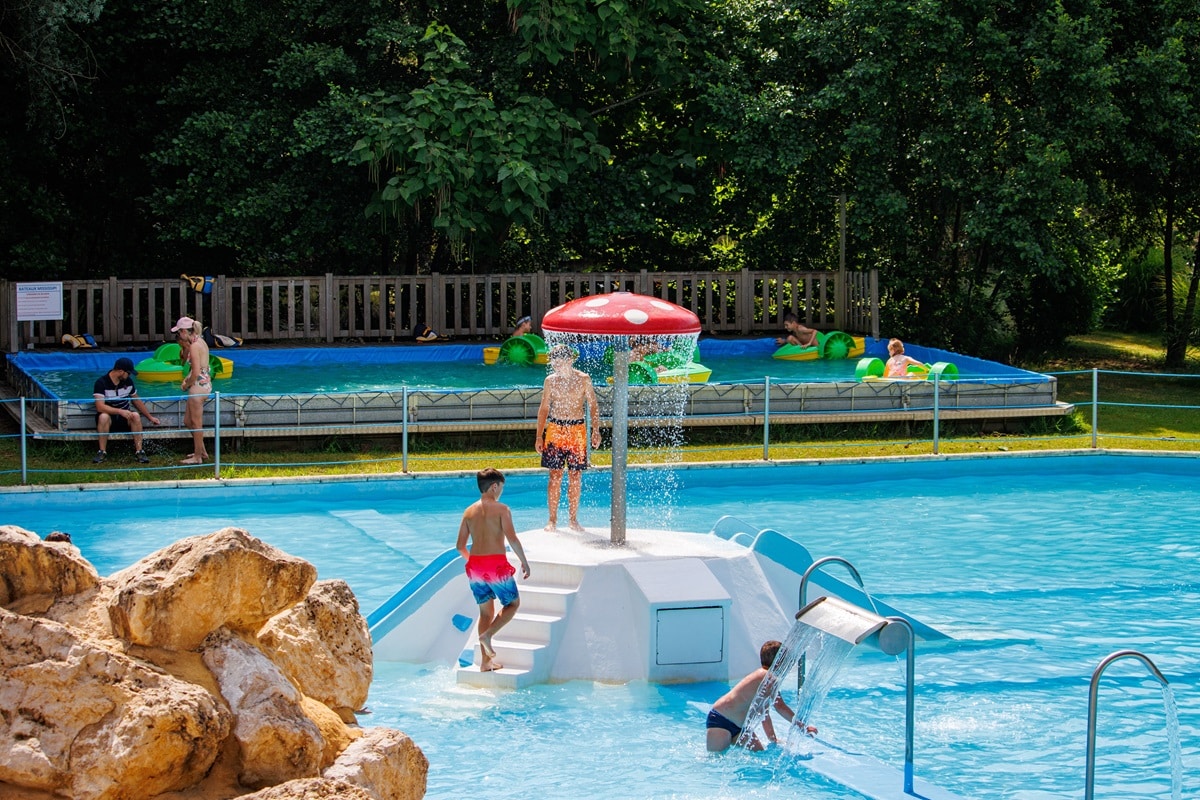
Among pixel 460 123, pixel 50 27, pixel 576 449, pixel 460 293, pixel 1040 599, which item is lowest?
pixel 1040 599

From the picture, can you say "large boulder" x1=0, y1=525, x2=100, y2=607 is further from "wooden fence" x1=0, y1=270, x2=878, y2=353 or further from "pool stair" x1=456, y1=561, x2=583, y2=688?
"wooden fence" x1=0, y1=270, x2=878, y2=353

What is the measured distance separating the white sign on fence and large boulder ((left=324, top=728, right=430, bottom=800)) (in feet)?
57.6

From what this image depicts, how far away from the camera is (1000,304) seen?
27203 mm

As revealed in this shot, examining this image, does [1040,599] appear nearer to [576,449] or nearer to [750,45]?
[576,449]

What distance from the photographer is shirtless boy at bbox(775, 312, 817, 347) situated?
77.3ft

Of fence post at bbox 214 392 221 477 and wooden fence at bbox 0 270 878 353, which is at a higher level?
wooden fence at bbox 0 270 878 353

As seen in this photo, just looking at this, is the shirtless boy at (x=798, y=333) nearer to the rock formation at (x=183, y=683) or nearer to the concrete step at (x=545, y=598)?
the concrete step at (x=545, y=598)

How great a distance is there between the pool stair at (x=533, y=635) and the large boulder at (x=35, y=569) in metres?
5.35

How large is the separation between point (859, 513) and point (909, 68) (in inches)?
417

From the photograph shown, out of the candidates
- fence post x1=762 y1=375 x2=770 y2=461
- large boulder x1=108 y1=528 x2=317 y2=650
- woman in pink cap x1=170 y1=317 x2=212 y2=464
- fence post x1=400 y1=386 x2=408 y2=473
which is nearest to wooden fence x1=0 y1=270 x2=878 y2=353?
woman in pink cap x1=170 y1=317 x2=212 y2=464

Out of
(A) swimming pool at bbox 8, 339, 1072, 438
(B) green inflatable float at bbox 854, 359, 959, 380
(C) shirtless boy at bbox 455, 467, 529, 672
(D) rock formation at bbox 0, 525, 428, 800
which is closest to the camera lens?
(D) rock formation at bbox 0, 525, 428, 800

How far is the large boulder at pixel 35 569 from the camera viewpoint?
4.98m

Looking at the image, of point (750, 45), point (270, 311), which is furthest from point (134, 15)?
point (750, 45)

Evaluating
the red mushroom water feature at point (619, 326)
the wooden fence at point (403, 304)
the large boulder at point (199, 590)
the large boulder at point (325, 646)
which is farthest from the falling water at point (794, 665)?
the wooden fence at point (403, 304)
